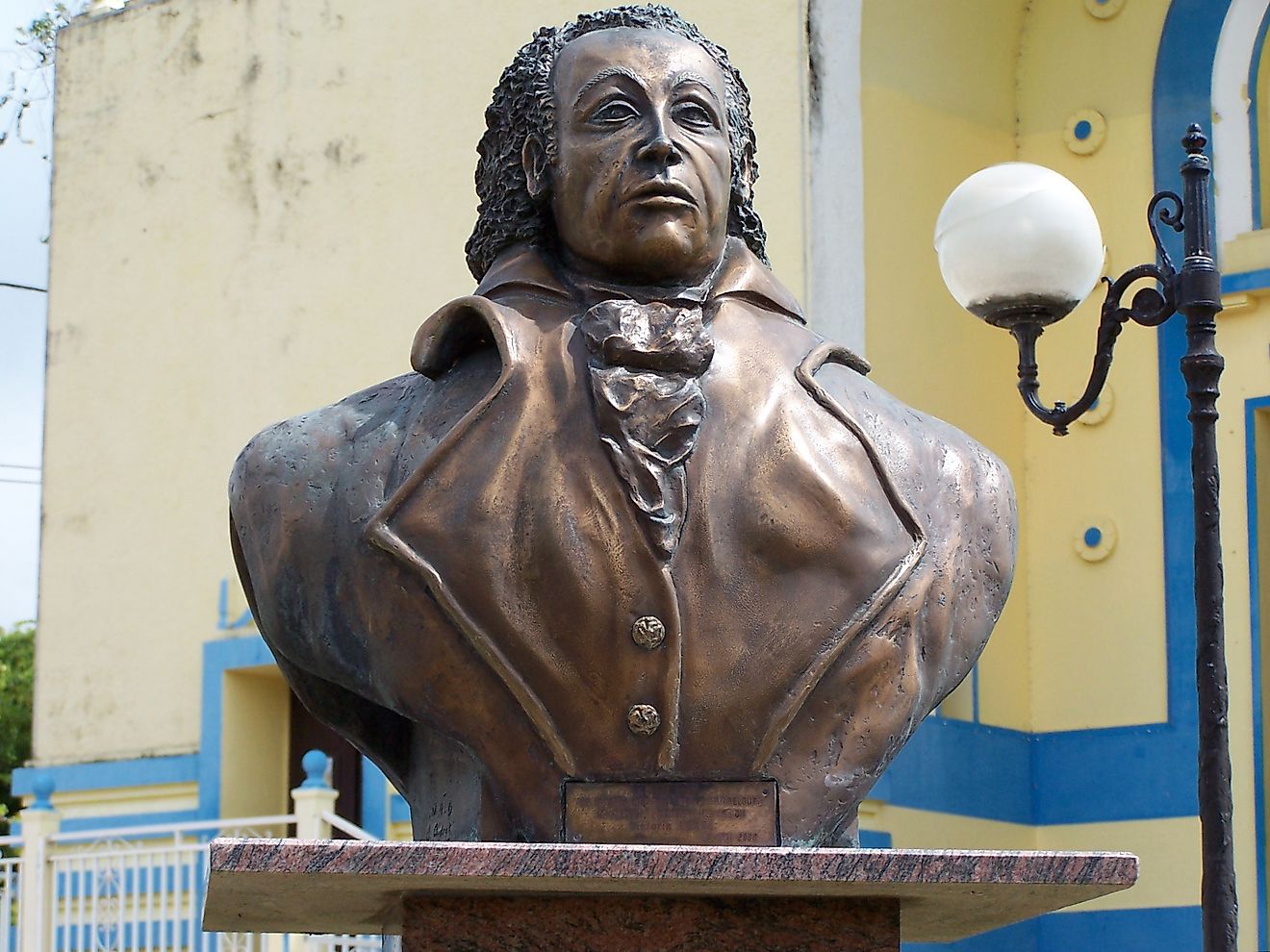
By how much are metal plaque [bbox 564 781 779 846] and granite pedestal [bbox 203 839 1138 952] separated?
0.10 metres

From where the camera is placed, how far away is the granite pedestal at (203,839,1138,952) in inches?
95.3

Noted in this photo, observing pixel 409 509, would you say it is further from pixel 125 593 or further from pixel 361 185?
pixel 125 593

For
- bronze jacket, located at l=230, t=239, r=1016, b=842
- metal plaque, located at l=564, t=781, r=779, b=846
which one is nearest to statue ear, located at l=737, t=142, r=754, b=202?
bronze jacket, located at l=230, t=239, r=1016, b=842

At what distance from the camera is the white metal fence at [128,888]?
8.40 metres

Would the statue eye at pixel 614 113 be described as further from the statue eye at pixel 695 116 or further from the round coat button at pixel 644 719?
the round coat button at pixel 644 719

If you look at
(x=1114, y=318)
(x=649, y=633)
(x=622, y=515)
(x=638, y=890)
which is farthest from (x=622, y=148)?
(x=1114, y=318)

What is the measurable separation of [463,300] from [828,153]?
544 centimetres

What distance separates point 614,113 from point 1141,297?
244cm

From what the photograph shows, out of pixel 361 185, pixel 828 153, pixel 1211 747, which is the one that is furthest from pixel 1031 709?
pixel 1211 747

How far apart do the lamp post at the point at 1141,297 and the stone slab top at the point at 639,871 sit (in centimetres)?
205

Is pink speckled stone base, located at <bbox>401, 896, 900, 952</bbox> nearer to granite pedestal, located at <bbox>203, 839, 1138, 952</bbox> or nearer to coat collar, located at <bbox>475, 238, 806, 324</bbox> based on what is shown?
granite pedestal, located at <bbox>203, 839, 1138, 952</bbox>

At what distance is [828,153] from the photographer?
8141 millimetres

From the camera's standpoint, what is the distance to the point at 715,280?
9.75 ft

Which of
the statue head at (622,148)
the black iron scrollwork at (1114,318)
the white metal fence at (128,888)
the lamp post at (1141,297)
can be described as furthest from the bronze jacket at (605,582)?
the white metal fence at (128,888)
